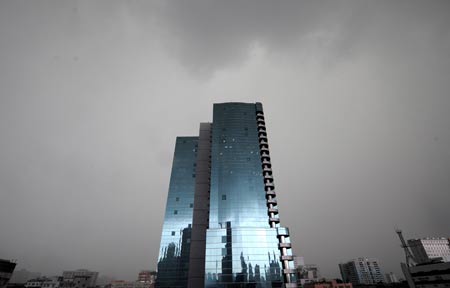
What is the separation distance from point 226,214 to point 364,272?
7390 inches

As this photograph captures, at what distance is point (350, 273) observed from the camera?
186 m

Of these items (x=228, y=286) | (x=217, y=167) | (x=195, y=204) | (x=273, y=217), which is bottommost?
(x=228, y=286)

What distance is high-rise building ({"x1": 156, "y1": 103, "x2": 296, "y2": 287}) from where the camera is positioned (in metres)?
47.2

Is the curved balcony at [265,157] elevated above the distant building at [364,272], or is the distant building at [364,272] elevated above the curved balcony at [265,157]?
the curved balcony at [265,157]

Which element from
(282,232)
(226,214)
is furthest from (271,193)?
(226,214)

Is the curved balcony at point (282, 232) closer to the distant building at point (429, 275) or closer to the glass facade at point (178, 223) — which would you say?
the glass facade at point (178, 223)

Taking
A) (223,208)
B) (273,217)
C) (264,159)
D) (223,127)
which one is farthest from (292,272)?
(223,127)

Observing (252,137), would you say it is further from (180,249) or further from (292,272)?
(180,249)

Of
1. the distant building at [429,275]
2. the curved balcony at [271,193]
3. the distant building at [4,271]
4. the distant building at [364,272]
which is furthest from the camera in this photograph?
the distant building at [364,272]

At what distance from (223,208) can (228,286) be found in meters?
17.0

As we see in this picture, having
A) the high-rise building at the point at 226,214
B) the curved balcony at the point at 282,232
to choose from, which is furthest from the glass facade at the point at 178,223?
the curved balcony at the point at 282,232

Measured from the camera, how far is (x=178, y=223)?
73.0m

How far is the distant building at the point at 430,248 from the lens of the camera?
13950 centimetres

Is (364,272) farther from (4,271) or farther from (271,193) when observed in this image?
(4,271)
